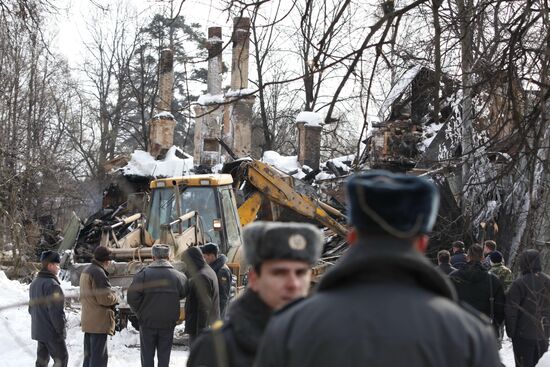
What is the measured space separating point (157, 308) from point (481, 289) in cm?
363

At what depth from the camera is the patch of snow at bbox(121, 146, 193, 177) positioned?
30.6m

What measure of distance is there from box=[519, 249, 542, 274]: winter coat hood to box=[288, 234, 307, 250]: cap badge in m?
6.28

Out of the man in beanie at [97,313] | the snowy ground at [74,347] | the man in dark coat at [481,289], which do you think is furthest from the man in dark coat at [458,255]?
the man in beanie at [97,313]

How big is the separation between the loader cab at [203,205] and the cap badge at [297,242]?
40.5 feet

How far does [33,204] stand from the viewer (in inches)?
1331

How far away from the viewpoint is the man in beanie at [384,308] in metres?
2.38

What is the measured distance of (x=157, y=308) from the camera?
32.8 ft

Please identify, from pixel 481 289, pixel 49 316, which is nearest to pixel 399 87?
pixel 481 289

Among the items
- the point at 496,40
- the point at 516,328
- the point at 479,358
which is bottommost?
the point at 516,328

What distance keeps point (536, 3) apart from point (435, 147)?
14149 mm

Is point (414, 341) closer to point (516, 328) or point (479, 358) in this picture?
point (479, 358)

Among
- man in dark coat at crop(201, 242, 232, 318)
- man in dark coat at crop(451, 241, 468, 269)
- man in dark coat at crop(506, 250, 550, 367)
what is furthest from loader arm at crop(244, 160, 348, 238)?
man in dark coat at crop(506, 250, 550, 367)

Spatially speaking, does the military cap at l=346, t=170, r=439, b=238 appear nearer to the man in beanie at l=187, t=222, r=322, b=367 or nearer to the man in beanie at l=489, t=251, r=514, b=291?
the man in beanie at l=187, t=222, r=322, b=367

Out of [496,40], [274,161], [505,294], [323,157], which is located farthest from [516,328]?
[323,157]
